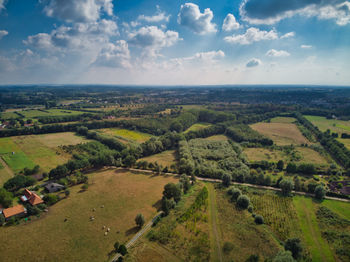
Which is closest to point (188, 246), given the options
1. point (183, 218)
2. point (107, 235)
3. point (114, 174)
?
point (183, 218)

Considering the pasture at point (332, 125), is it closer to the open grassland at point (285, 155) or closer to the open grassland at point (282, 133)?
the open grassland at point (282, 133)

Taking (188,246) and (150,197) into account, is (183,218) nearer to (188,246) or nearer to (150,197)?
(188,246)

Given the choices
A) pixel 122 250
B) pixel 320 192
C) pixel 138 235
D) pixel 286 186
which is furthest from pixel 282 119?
pixel 122 250

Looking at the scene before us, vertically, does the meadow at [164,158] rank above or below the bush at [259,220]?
below

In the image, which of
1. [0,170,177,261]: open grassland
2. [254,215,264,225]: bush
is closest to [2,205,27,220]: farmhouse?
[0,170,177,261]: open grassland

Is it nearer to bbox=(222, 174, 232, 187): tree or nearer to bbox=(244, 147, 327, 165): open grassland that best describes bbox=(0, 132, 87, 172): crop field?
bbox=(222, 174, 232, 187): tree

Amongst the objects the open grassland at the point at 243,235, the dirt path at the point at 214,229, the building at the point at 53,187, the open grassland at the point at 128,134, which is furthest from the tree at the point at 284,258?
the open grassland at the point at 128,134
